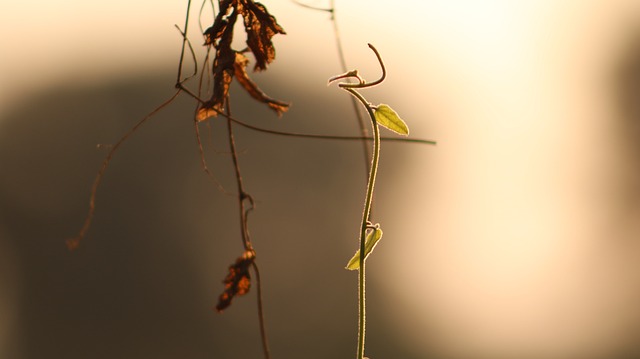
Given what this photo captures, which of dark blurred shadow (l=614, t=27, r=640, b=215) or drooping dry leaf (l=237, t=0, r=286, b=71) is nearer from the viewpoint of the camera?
drooping dry leaf (l=237, t=0, r=286, b=71)

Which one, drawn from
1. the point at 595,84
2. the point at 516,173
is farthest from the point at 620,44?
the point at 516,173

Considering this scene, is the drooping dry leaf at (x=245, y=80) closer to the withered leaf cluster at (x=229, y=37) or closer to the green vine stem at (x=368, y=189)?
the withered leaf cluster at (x=229, y=37)

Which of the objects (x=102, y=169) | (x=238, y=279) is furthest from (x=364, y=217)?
(x=102, y=169)

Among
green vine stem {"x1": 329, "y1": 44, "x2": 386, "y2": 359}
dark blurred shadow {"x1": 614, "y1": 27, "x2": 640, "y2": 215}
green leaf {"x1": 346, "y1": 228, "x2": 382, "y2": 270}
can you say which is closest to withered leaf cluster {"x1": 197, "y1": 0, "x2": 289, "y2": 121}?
green vine stem {"x1": 329, "y1": 44, "x2": 386, "y2": 359}

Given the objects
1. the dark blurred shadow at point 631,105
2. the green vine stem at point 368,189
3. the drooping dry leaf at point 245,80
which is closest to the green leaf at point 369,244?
the green vine stem at point 368,189

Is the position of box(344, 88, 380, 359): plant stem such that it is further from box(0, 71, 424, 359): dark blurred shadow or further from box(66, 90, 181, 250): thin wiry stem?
box(0, 71, 424, 359): dark blurred shadow

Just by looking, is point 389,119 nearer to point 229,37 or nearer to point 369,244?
point 369,244
